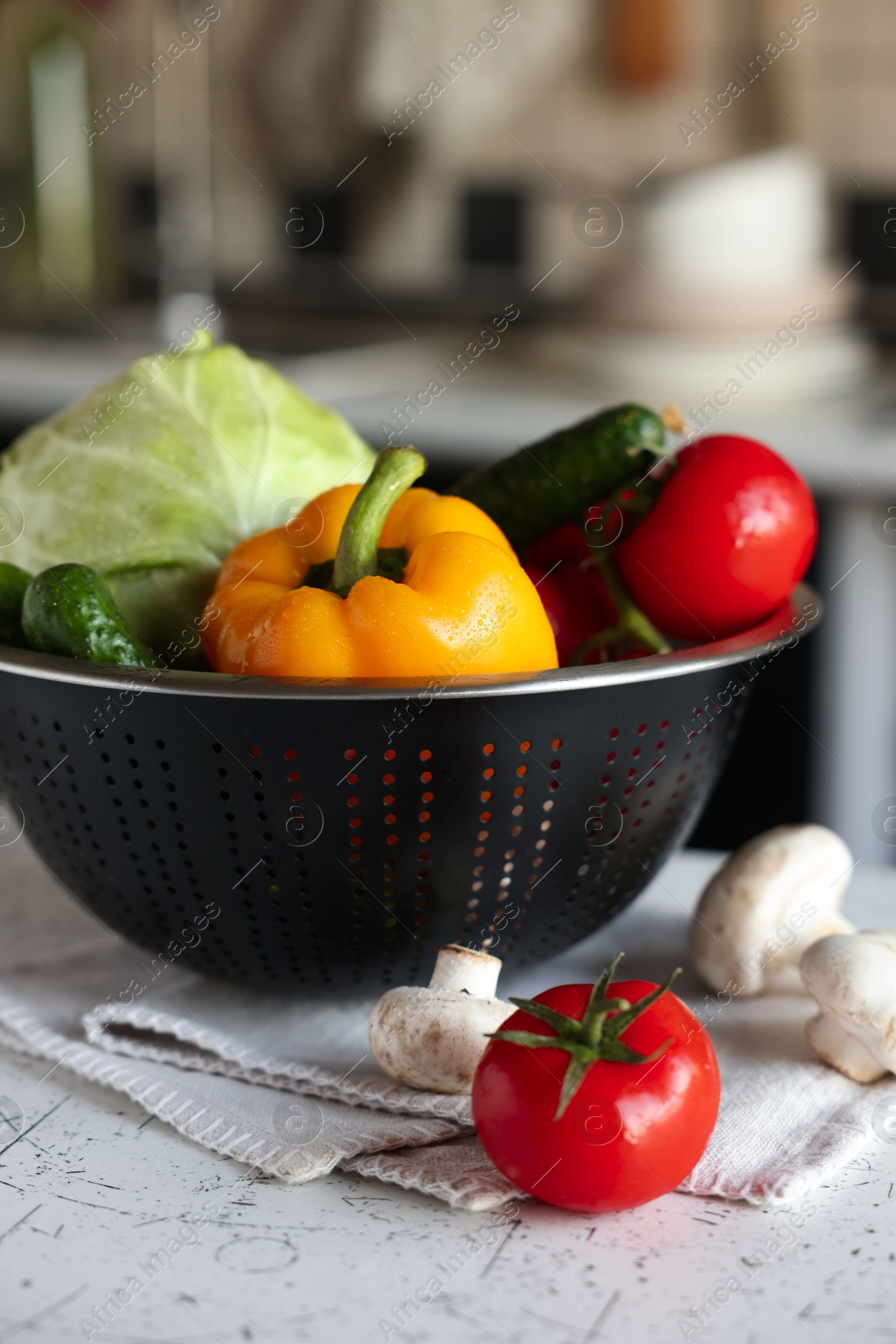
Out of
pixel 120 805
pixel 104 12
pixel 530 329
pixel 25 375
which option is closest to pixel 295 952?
pixel 120 805

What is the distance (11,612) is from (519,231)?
2.06m

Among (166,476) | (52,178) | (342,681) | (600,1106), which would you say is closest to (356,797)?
(342,681)

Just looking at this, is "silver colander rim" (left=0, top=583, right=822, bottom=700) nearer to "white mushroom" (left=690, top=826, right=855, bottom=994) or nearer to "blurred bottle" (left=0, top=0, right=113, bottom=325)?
"white mushroom" (left=690, top=826, right=855, bottom=994)

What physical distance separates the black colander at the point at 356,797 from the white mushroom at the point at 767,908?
2.0 inches

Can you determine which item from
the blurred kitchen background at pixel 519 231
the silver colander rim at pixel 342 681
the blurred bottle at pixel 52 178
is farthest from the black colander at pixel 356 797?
the blurred bottle at pixel 52 178

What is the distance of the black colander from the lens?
0.62 m

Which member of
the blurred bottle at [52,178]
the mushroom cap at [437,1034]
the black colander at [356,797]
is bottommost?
the mushroom cap at [437,1034]

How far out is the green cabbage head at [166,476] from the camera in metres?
0.82

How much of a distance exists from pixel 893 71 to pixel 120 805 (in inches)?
83.6

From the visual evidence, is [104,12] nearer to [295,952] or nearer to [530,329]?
[530,329]

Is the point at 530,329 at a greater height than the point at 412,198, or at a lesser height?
lesser

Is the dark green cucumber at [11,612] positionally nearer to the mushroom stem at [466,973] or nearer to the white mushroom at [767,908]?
the mushroom stem at [466,973]

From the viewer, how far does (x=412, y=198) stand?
261cm

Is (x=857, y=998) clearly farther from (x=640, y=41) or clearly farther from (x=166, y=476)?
(x=640, y=41)
